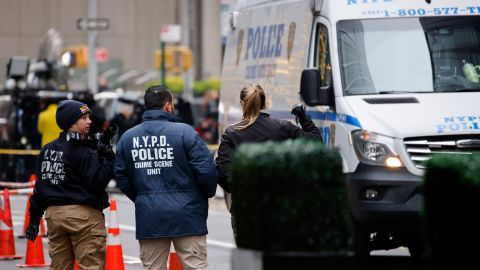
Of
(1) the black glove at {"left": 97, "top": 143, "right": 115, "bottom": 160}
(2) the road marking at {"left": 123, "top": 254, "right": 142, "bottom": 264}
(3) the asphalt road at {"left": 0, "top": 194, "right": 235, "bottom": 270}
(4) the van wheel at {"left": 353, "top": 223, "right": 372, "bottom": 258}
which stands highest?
(1) the black glove at {"left": 97, "top": 143, "right": 115, "bottom": 160}

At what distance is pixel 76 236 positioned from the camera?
Result: 29.8ft

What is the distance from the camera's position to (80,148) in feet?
29.7

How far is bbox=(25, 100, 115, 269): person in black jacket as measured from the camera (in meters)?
8.98

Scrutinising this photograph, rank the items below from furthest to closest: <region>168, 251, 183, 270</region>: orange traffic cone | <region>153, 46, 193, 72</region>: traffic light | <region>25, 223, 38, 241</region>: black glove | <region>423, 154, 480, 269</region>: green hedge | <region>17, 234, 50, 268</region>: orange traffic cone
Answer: <region>153, 46, 193, 72</region>: traffic light
<region>17, 234, 50, 268</region>: orange traffic cone
<region>168, 251, 183, 270</region>: orange traffic cone
<region>25, 223, 38, 241</region>: black glove
<region>423, 154, 480, 269</region>: green hedge

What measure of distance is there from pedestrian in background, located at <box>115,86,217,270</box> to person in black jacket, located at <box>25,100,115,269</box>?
0.43 meters

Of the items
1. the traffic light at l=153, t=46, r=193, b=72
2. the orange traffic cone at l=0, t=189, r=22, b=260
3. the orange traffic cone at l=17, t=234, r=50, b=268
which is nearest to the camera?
the orange traffic cone at l=17, t=234, r=50, b=268

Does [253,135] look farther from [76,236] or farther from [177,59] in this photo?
[177,59]

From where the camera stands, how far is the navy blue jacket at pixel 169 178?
845 centimetres

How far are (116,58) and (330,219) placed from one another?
6155 centimetres

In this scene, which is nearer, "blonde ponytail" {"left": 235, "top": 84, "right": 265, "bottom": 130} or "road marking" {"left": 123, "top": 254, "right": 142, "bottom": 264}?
"blonde ponytail" {"left": 235, "top": 84, "right": 265, "bottom": 130}

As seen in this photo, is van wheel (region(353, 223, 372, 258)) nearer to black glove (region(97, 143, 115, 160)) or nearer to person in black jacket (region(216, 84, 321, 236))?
person in black jacket (region(216, 84, 321, 236))

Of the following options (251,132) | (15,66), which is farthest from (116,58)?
(251,132)

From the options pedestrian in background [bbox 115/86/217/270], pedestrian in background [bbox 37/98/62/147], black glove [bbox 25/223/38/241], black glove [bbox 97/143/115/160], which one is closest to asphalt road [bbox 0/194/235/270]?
pedestrian in background [bbox 37/98/62/147]

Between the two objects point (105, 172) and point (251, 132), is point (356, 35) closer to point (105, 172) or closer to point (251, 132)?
point (251, 132)
